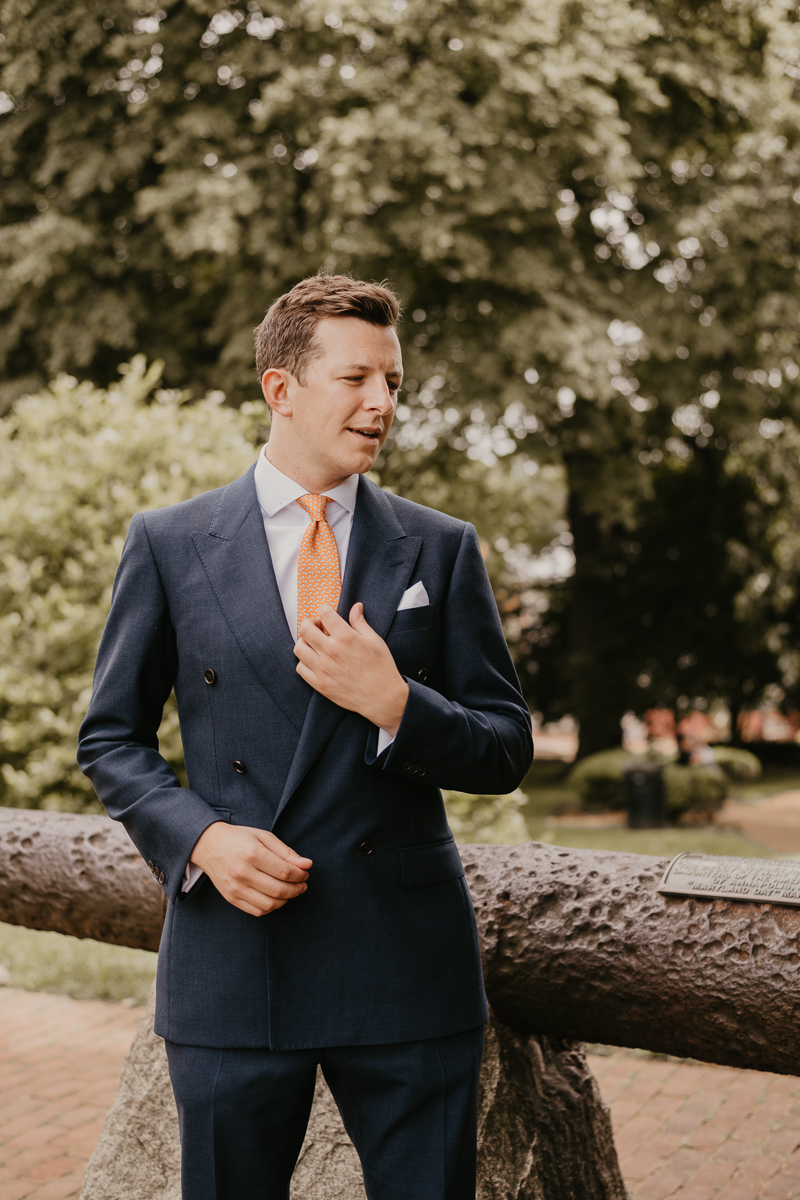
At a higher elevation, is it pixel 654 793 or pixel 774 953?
pixel 774 953

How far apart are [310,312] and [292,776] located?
0.78m

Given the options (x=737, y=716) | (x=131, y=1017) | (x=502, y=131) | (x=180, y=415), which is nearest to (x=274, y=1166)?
(x=131, y=1017)

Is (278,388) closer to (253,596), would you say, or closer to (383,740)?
(253,596)

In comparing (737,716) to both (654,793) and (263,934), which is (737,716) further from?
(263,934)

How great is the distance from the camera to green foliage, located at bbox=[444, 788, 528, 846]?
6.72m

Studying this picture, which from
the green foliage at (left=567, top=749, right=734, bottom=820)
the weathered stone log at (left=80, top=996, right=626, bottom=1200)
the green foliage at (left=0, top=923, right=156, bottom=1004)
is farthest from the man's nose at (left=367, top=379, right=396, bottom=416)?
the green foliage at (left=567, top=749, right=734, bottom=820)

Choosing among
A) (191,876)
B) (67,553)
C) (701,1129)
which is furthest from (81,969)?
(191,876)

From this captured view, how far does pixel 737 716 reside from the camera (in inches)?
832

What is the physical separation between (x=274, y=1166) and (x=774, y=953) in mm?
1208

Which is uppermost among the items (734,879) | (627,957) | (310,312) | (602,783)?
(310,312)

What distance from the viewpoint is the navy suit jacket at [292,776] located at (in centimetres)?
185

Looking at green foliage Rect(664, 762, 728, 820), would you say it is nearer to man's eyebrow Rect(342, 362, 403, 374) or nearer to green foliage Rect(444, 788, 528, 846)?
green foliage Rect(444, 788, 528, 846)

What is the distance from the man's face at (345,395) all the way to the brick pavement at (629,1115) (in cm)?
312

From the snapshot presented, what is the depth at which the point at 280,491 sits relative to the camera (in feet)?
6.57
